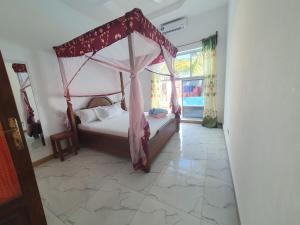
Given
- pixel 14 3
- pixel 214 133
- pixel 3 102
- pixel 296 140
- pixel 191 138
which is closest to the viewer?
pixel 296 140

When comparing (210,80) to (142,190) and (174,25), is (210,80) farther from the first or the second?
(142,190)

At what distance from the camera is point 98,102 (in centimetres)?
377

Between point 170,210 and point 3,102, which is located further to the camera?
point 170,210

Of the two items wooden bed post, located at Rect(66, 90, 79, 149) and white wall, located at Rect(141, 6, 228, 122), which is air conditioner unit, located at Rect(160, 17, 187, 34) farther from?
wooden bed post, located at Rect(66, 90, 79, 149)

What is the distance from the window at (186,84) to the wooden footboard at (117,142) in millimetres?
1873

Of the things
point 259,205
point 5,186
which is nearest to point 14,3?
point 5,186

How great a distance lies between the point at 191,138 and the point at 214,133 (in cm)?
71

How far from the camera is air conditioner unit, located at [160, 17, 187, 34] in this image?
375 cm

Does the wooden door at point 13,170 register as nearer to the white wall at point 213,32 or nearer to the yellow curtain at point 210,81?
the yellow curtain at point 210,81

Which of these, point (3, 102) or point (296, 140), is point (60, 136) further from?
point (296, 140)

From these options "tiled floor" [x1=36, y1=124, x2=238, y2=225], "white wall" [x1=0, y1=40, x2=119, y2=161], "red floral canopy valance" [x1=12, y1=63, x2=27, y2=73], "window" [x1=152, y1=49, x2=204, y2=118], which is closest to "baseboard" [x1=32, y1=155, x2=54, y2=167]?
"white wall" [x1=0, y1=40, x2=119, y2=161]

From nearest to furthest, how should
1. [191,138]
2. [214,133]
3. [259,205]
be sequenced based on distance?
[259,205] < [191,138] < [214,133]

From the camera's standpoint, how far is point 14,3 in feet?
6.75

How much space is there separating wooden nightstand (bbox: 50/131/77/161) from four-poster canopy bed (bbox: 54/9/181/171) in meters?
0.14
